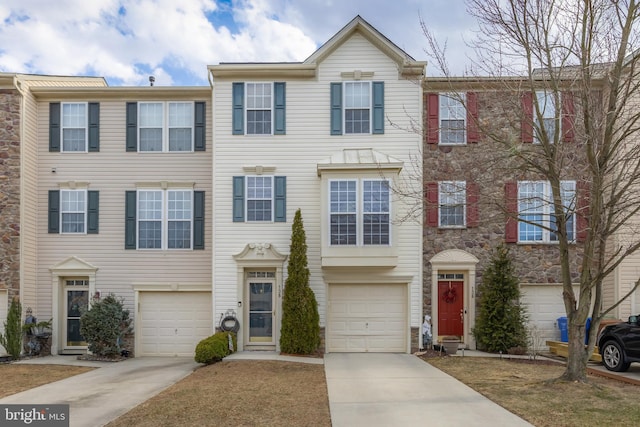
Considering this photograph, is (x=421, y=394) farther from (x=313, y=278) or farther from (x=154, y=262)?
(x=154, y=262)

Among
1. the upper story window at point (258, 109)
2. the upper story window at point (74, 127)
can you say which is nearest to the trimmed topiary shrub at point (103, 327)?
the upper story window at point (74, 127)

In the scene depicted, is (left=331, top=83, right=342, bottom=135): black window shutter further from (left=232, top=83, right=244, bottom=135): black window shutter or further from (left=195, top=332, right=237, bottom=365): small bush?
A: (left=195, top=332, right=237, bottom=365): small bush

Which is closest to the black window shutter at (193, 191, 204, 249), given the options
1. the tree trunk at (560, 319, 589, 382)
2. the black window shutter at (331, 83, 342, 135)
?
the black window shutter at (331, 83, 342, 135)

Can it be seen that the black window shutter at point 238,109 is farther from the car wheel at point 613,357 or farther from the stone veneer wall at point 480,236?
the car wheel at point 613,357

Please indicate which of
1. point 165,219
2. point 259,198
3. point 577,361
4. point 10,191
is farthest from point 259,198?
point 577,361

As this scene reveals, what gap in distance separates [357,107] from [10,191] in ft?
Answer: 32.1

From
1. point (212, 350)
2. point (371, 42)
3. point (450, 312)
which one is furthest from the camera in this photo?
point (450, 312)

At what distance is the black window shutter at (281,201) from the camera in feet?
52.3

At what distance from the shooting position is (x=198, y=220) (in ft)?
55.1

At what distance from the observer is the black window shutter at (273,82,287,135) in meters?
16.1

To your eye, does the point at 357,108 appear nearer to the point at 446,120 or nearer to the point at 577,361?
the point at 446,120

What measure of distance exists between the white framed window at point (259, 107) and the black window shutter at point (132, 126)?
11.2 feet

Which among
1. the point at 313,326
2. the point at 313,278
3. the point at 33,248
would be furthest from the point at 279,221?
the point at 33,248

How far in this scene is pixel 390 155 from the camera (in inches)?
627
